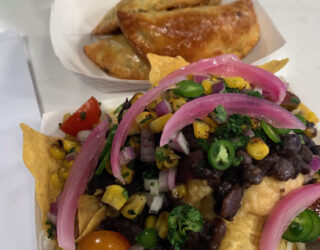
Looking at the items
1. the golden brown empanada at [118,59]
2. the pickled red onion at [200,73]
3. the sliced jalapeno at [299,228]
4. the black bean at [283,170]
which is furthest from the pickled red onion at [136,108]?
the golden brown empanada at [118,59]

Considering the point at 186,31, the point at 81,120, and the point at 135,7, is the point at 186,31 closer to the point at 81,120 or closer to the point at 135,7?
the point at 135,7

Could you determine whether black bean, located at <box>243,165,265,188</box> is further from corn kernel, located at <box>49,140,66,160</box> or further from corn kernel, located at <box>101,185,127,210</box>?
corn kernel, located at <box>49,140,66,160</box>

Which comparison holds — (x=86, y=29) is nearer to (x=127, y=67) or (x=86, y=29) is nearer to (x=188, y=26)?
(x=127, y=67)

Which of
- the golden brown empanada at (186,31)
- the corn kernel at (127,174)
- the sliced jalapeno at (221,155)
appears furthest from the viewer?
the golden brown empanada at (186,31)

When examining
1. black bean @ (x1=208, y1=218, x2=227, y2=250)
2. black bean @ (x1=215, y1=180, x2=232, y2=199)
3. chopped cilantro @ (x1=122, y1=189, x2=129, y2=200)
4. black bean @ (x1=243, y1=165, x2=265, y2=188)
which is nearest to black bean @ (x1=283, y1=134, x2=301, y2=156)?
black bean @ (x1=243, y1=165, x2=265, y2=188)

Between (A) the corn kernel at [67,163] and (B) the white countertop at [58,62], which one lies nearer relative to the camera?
(A) the corn kernel at [67,163]

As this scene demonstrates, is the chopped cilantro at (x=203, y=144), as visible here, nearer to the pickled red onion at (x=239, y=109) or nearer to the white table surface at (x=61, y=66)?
the pickled red onion at (x=239, y=109)
